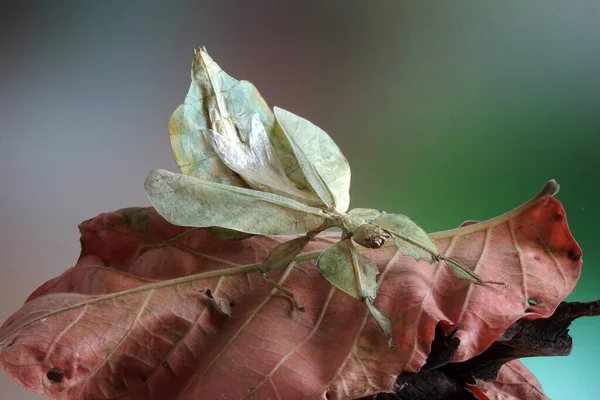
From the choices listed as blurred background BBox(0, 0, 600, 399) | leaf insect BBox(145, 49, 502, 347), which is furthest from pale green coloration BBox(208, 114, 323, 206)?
blurred background BBox(0, 0, 600, 399)

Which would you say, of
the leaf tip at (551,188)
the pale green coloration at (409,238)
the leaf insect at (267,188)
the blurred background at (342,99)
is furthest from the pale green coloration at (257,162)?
the blurred background at (342,99)

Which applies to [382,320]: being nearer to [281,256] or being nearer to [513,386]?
[281,256]

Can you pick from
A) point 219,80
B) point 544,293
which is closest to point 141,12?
point 219,80

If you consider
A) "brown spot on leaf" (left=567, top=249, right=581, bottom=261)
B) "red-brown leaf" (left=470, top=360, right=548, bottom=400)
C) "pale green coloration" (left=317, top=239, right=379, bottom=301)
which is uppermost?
"pale green coloration" (left=317, top=239, right=379, bottom=301)

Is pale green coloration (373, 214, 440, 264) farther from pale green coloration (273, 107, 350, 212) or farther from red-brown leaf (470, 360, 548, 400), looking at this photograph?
red-brown leaf (470, 360, 548, 400)

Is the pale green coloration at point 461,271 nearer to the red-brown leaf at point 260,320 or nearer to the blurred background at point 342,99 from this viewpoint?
the red-brown leaf at point 260,320

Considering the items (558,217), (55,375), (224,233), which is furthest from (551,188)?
(55,375)
